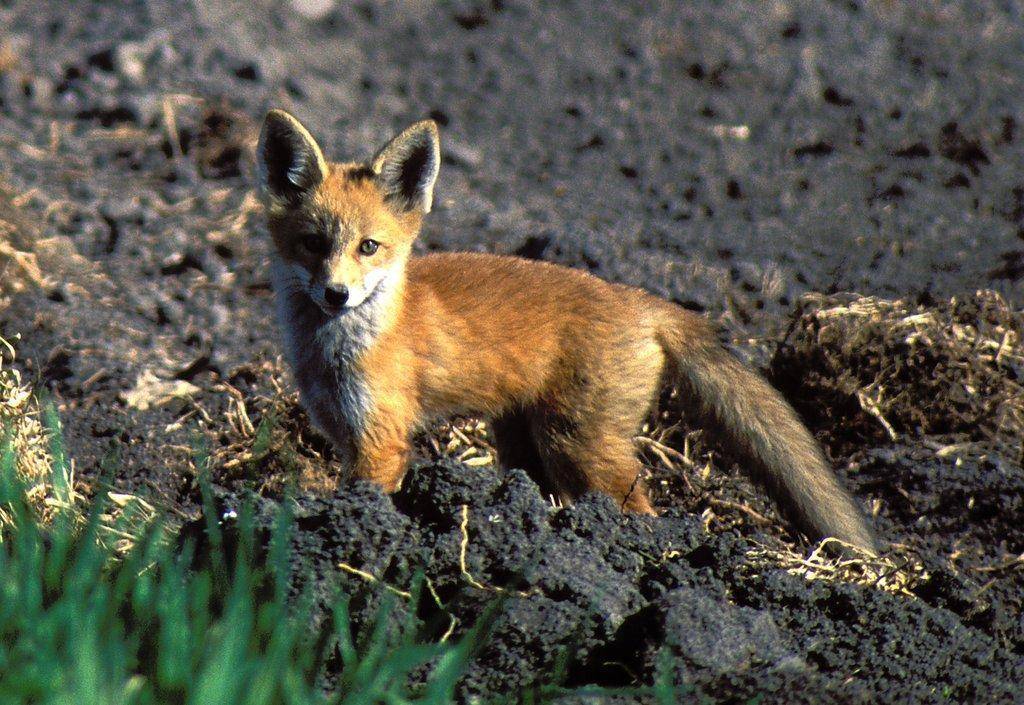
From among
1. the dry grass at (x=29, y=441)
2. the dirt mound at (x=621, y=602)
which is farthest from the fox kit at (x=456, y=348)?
the dry grass at (x=29, y=441)

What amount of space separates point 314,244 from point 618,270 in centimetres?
210

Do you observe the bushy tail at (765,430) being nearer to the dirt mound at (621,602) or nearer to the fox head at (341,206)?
the dirt mound at (621,602)

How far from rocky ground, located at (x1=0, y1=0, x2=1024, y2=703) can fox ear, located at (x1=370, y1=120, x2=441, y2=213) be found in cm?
117

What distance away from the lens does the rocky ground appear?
3.79 m

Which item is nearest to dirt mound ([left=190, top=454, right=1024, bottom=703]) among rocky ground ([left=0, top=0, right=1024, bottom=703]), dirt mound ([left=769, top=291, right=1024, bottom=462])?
rocky ground ([left=0, top=0, right=1024, bottom=703])

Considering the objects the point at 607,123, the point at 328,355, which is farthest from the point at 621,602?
the point at 607,123

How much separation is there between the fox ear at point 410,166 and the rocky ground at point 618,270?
3.83 feet

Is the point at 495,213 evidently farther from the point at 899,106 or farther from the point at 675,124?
the point at 899,106

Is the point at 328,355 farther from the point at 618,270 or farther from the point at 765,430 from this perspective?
the point at 618,270

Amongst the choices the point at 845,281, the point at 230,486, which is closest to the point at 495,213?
the point at 845,281

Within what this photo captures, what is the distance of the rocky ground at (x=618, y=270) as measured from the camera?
12.5 ft

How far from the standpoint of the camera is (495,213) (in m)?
7.16

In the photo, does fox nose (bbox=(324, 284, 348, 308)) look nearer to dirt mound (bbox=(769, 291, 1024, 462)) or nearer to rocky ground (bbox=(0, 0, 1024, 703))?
rocky ground (bbox=(0, 0, 1024, 703))

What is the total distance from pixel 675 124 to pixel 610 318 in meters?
3.41
